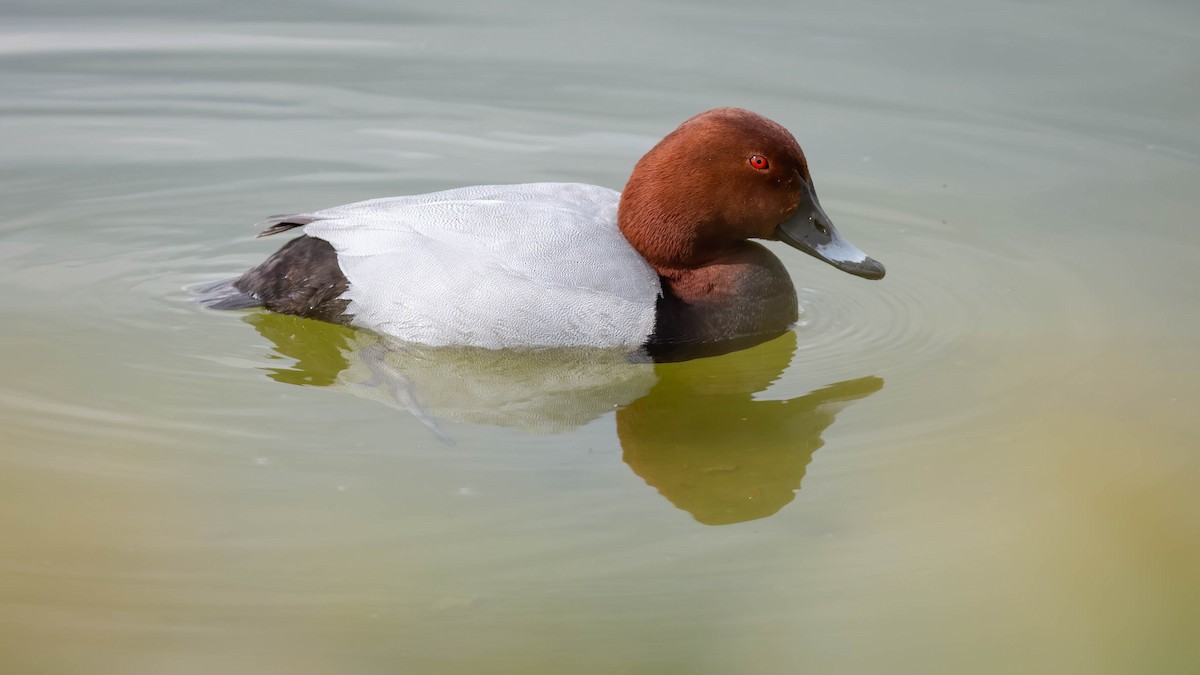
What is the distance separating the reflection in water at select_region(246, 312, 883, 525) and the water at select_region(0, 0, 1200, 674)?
0.05 feet

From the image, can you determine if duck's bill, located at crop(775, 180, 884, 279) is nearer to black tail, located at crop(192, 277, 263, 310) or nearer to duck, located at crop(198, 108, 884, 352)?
duck, located at crop(198, 108, 884, 352)

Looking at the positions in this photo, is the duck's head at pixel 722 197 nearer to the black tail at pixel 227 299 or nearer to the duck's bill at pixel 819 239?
the duck's bill at pixel 819 239

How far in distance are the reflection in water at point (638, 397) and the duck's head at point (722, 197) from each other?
14.7 inches

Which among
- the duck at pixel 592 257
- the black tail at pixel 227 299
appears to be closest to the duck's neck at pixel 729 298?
the duck at pixel 592 257

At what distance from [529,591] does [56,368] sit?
6.68 feet

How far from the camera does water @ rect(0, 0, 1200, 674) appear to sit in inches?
122

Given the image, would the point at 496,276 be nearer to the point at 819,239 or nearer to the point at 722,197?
the point at 722,197

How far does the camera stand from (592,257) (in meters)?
4.45

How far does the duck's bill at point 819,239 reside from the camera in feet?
15.4

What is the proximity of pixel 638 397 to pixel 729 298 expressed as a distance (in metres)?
0.55

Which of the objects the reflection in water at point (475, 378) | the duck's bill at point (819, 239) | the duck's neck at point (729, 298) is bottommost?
the reflection in water at point (475, 378)

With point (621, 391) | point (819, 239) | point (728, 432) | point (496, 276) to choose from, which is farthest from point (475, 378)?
point (819, 239)

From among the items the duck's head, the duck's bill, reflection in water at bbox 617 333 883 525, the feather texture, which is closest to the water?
reflection in water at bbox 617 333 883 525

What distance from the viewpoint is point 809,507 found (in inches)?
144
